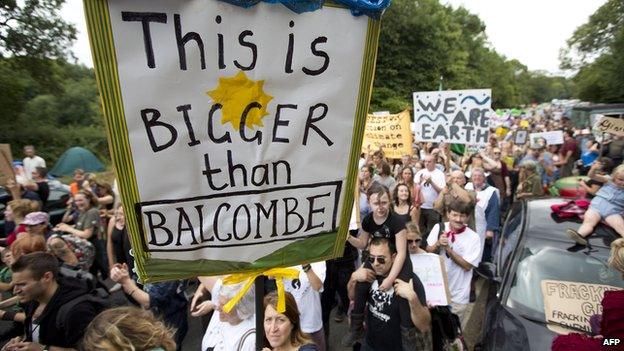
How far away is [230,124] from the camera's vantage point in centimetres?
155

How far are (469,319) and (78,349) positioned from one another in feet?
10.5

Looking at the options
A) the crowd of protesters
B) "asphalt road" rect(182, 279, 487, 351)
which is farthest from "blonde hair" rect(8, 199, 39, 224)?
"asphalt road" rect(182, 279, 487, 351)

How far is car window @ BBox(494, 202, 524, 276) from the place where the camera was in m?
3.57

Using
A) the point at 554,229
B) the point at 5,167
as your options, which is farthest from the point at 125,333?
the point at 5,167

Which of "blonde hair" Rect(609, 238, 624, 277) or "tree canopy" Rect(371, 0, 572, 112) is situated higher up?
"tree canopy" Rect(371, 0, 572, 112)

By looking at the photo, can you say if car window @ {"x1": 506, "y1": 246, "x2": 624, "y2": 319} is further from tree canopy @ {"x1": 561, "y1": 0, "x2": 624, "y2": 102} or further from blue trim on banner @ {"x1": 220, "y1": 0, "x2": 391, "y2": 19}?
tree canopy @ {"x1": 561, "y1": 0, "x2": 624, "y2": 102}

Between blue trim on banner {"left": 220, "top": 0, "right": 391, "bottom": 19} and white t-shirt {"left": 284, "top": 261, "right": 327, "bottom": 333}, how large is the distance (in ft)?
6.70

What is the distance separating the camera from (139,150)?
143 cm

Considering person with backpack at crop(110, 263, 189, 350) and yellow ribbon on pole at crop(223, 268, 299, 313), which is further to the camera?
person with backpack at crop(110, 263, 189, 350)

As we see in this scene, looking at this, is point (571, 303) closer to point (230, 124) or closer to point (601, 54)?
point (230, 124)

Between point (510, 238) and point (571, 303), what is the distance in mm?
1089

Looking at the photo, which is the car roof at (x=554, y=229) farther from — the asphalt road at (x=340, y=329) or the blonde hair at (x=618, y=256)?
the asphalt road at (x=340, y=329)

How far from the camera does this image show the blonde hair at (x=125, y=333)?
1772 mm

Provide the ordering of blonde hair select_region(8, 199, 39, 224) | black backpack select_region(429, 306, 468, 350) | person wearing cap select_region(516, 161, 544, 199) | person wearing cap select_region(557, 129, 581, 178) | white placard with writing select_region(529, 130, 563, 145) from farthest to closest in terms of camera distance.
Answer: white placard with writing select_region(529, 130, 563, 145) < person wearing cap select_region(557, 129, 581, 178) < person wearing cap select_region(516, 161, 544, 199) < blonde hair select_region(8, 199, 39, 224) < black backpack select_region(429, 306, 468, 350)
